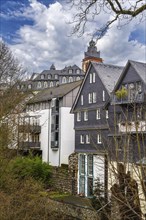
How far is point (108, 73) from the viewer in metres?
35.2

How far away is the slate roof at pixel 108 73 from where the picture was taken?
33.9m

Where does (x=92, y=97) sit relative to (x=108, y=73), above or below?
below

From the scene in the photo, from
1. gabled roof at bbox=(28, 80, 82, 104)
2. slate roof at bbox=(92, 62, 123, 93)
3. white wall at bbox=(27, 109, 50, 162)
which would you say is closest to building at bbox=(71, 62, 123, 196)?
slate roof at bbox=(92, 62, 123, 93)

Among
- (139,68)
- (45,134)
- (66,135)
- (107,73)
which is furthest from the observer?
(45,134)

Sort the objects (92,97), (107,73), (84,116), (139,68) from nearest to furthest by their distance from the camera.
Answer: (139,68) < (107,73) < (92,97) < (84,116)

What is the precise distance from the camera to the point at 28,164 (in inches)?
1244

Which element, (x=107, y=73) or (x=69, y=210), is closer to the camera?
(x=69, y=210)

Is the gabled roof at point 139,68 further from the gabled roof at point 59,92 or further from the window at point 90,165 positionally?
the gabled roof at point 59,92

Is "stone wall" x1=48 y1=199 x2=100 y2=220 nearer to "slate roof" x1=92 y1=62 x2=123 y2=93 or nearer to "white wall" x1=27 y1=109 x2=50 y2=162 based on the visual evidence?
"slate roof" x1=92 y1=62 x2=123 y2=93

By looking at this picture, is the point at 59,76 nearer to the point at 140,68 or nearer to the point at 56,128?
the point at 56,128

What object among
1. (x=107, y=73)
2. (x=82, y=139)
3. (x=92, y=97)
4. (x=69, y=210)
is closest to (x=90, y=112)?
(x=92, y=97)

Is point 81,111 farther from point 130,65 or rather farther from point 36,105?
point 36,105

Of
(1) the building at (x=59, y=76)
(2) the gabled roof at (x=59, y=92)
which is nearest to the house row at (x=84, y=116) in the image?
(2) the gabled roof at (x=59, y=92)

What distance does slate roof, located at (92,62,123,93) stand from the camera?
33906 mm
